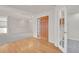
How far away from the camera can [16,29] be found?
16.5 feet

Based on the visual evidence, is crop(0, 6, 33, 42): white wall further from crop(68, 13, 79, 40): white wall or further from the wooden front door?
the wooden front door

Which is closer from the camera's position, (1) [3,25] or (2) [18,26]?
(1) [3,25]

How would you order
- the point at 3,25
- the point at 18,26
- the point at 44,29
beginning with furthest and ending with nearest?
the point at 44,29, the point at 18,26, the point at 3,25

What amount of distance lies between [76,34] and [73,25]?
38 centimetres

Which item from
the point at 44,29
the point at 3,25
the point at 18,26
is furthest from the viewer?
the point at 44,29

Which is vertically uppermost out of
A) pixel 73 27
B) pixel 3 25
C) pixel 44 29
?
pixel 3 25

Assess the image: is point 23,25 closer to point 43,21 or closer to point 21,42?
point 21,42

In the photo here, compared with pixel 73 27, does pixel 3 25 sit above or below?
above

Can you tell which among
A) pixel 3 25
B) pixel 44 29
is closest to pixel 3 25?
pixel 3 25

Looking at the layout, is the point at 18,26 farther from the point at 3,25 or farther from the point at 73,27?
the point at 73,27

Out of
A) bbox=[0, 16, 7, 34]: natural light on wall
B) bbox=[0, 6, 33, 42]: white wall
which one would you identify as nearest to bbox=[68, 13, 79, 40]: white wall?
bbox=[0, 6, 33, 42]: white wall

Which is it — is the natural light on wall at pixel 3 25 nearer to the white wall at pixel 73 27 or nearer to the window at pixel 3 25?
the window at pixel 3 25

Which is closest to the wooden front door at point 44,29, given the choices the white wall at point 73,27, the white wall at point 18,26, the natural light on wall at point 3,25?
the white wall at point 18,26
